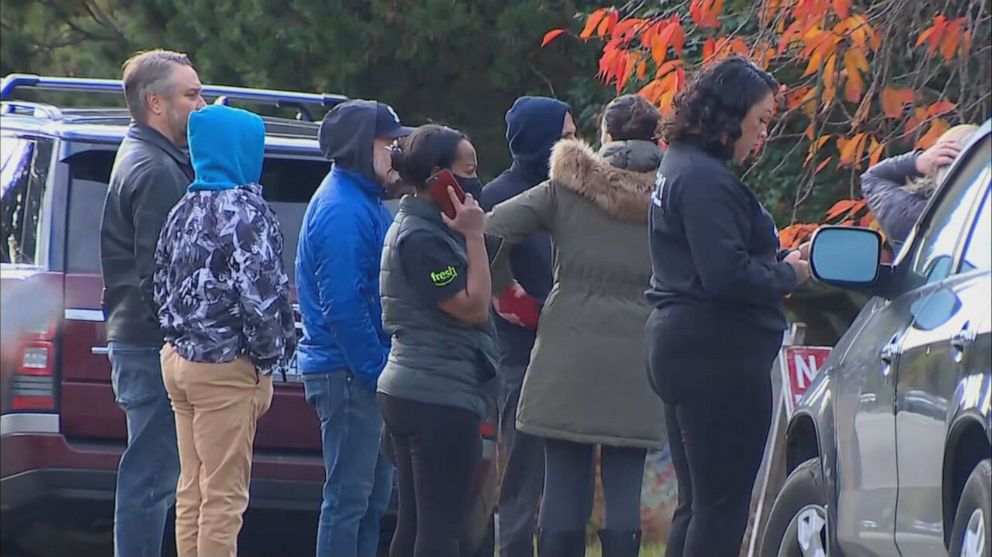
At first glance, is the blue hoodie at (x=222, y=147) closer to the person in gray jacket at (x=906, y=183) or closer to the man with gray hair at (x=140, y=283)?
the man with gray hair at (x=140, y=283)

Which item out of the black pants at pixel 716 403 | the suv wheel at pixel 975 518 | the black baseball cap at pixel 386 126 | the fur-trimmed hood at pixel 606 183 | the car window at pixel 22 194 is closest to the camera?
the suv wheel at pixel 975 518

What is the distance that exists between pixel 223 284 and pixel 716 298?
1543mm

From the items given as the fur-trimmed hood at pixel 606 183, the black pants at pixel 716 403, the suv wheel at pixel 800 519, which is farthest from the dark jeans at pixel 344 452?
the suv wheel at pixel 800 519

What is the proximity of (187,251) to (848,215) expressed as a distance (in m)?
3.23

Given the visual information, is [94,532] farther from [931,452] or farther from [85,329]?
[931,452]

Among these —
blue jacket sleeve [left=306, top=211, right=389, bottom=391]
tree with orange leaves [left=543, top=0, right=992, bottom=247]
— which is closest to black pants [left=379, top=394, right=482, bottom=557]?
blue jacket sleeve [left=306, top=211, right=389, bottom=391]

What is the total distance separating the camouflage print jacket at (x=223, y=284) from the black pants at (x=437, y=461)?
0.46 m

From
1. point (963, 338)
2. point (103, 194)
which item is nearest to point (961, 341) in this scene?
point (963, 338)

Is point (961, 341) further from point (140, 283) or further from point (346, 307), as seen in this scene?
point (140, 283)

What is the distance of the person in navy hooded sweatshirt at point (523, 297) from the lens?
6.86 metres

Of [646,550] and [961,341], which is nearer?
[961,341]

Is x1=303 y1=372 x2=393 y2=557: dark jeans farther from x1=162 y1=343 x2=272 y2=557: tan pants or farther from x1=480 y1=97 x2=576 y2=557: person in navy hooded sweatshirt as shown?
x1=480 y1=97 x2=576 y2=557: person in navy hooded sweatshirt

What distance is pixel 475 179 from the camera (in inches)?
242

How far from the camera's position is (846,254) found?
5.41 metres
